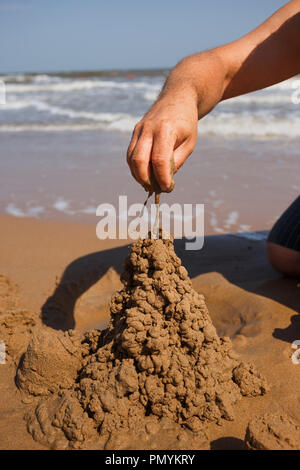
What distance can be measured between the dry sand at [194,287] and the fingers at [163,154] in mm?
705

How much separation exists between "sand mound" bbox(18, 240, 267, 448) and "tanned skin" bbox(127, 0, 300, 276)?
317 mm

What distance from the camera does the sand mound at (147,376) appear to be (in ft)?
4.10

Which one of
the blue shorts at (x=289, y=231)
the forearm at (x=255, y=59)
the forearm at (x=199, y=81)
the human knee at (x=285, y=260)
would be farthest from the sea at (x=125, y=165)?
the forearm at (x=199, y=81)

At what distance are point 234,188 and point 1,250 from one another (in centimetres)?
265

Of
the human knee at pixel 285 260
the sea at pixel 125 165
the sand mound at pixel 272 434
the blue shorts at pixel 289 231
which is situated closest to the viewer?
the sand mound at pixel 272 434

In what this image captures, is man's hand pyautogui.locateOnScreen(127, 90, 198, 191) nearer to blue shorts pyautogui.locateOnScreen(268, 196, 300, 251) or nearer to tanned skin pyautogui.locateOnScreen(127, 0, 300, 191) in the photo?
tanned skin pyautogui.locateOnScreen(127, 0, 300, 191)

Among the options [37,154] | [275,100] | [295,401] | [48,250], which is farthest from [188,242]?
[275,100]

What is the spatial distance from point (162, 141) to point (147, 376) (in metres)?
0.73

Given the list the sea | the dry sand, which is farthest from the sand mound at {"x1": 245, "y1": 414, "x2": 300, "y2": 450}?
the sea

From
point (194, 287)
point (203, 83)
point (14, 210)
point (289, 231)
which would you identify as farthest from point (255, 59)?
point (14, 210)

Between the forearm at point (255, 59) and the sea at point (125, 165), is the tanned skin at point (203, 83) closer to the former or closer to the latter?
the forearm at point (255, 59)

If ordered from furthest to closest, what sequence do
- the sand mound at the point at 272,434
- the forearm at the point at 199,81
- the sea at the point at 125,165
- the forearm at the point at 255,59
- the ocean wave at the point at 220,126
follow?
the ocean wave at the point at 220,126, the sea at the point at 125,165, the forearm at the point at 255,59, the forearm at the point at 199,81, the sand mound at the point at 272,434

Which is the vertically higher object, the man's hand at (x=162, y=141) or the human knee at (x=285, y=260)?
the man's hand at (x=162, y=141)

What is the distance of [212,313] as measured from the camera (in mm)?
2168
